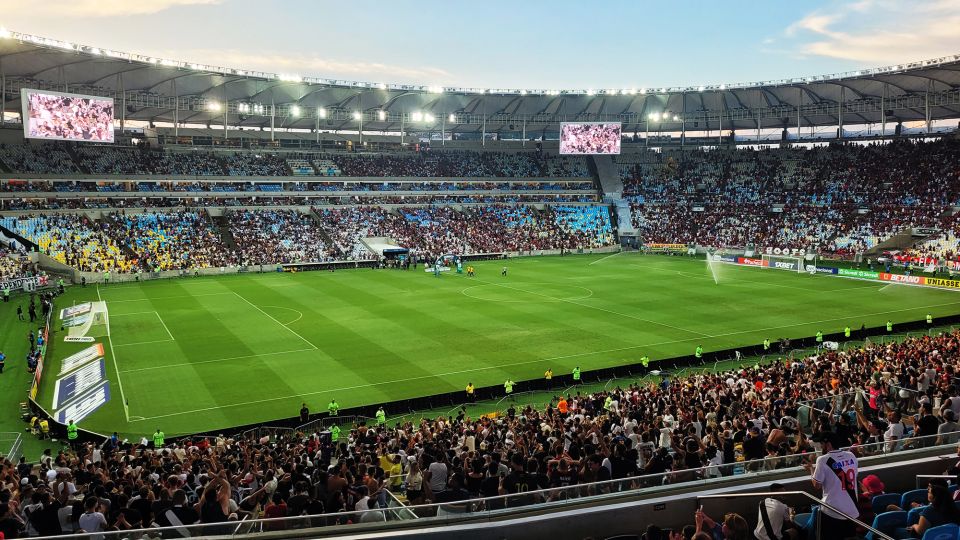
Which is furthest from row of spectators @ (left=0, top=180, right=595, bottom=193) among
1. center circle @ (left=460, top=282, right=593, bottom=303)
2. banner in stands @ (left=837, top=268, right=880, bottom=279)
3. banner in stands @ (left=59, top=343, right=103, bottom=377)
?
banner in stands @ (left=837, top=268, right=880, bottom=279)

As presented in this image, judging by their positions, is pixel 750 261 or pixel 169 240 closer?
pixel 169 240

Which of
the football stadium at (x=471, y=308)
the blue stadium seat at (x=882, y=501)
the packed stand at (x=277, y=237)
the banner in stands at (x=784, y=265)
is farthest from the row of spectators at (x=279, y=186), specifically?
the blue stadium seat at (x=882, y=501)

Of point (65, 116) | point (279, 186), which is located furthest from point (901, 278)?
point (65, 116)

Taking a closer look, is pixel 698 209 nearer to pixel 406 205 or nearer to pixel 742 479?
pixel 406 205

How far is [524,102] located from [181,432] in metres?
75.6

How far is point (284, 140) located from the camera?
86438 mm

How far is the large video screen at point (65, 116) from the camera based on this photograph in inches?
2158

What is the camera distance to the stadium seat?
8.70m

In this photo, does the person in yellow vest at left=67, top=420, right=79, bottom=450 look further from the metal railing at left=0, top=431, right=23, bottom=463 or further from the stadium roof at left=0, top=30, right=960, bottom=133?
the stadium roof at left=0, top=30, right=960, bottom=133

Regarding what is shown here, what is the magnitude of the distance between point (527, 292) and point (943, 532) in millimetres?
41680

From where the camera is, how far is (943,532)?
23.3ft

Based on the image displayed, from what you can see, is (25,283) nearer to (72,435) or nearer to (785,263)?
(72,435)

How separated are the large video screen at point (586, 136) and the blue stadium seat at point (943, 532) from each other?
253 ft

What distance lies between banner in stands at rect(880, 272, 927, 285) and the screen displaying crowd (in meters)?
64.9
